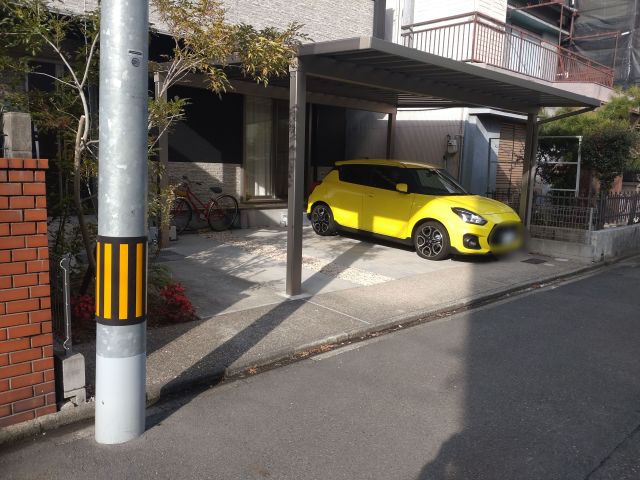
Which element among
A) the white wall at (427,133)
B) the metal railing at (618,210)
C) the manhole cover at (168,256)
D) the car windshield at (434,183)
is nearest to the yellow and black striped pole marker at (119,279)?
the manhole cover at (168,256)

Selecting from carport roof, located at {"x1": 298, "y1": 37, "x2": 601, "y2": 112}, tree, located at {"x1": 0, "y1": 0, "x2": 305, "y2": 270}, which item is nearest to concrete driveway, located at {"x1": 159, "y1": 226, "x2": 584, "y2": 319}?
tree, located at {"x1": 0, "y1": 0, "x2": 305, "y2": 270}

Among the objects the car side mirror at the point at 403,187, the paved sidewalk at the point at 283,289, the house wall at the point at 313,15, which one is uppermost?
the house wall at the point at 313,15

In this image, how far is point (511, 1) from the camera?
18297 millimetres

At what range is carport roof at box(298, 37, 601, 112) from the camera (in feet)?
21.5

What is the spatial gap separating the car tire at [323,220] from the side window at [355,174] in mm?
765

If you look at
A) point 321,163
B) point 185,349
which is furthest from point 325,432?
point 321,163

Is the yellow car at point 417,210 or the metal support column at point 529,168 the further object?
the metal support column at point 529,168

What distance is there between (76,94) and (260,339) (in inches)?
121

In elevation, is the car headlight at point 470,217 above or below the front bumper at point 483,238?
above

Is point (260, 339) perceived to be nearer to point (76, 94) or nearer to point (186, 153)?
point (76, 94)

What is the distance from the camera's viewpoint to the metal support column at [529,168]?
11805 mm

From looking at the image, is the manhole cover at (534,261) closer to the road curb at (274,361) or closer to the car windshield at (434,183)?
the road curb at (274,361)

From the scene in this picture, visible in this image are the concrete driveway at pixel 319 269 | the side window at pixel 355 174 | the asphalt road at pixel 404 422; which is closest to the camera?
the asphalt road at pixel 404 422

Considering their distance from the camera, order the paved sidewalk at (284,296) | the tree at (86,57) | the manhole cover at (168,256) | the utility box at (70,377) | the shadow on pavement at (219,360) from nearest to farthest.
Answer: the utility box at (70,377), the shadow on pavement at (219,360), the paved sidewalk at (284,296), the tree at (86,57), the manhole cover at (168,256)
